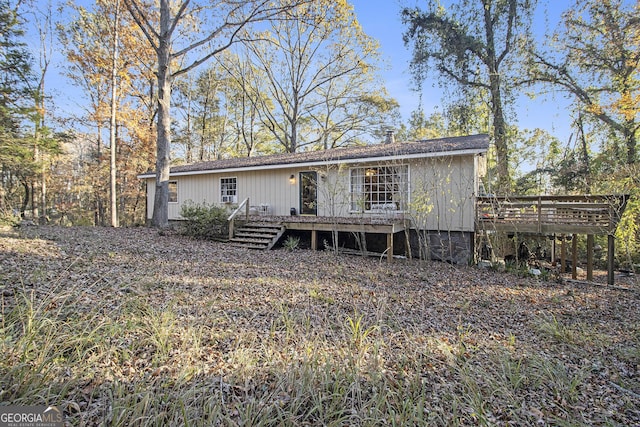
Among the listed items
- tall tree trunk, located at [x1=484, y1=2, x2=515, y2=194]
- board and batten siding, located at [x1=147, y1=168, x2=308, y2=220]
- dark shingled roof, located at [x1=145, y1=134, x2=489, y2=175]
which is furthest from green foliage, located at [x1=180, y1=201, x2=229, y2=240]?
tall tree trunk, located at [x1=484, y1=2, x2=515, y2=194]

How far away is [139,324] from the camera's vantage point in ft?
10.2

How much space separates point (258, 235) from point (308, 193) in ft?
8.95

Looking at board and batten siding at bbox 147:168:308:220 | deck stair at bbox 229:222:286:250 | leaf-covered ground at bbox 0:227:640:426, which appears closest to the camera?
leaf-covered ground at bbox 0:227:640:426

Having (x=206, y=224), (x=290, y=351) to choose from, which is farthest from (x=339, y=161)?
(x=290, y=351)

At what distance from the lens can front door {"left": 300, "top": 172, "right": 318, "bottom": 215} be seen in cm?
1101

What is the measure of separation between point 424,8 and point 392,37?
80.1 inches

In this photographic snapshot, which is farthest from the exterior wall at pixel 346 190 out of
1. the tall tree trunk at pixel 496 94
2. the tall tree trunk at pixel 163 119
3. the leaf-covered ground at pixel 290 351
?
the tall tree trunk at pixel 496 94

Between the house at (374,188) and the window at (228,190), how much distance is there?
0.04 metres

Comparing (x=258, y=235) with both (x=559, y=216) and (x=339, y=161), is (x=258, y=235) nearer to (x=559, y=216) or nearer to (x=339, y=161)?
(x=339, y=161)

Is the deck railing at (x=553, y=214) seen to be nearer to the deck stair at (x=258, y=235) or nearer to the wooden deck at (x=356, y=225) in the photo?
the wooden deck at (x=356, y=225)

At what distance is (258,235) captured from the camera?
9508 mm

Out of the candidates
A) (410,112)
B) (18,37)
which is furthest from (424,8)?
(18,37)

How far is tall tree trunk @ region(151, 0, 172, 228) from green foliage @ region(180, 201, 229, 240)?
148cm

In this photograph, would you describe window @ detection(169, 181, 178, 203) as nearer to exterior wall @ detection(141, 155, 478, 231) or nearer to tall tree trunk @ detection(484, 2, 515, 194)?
exterior wall @ detection(141, 155, 478, 231)
